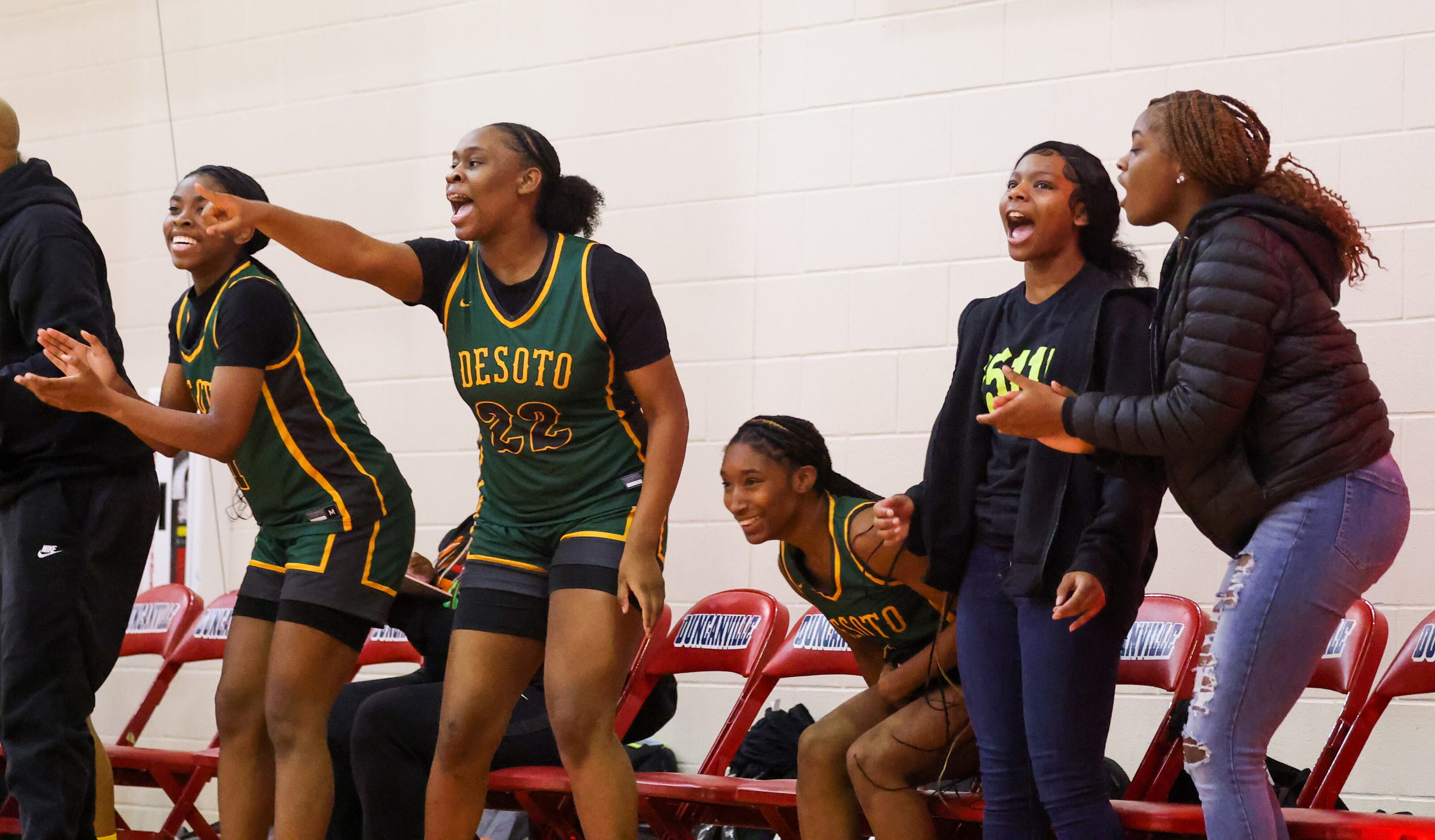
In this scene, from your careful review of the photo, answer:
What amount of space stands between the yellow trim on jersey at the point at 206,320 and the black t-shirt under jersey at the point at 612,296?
19.2 inches

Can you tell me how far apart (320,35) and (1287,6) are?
11.9ft

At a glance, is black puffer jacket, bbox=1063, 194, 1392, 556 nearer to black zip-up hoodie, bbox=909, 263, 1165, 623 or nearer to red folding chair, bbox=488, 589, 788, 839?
black zip-up hoodie, bbox=909, 263, 1165, 623

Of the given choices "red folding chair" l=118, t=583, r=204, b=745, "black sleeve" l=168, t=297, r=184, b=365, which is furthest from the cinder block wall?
"black sleeve" l=168, t=297, r=184, b=365

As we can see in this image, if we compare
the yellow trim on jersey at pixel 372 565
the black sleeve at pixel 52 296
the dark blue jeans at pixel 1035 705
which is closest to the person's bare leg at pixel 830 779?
the dark blue jeans at pixel 1035 705

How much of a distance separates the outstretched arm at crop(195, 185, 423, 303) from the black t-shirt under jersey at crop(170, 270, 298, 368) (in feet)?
0.68

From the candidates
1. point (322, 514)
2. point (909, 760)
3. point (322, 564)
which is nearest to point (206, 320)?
point (322, 514)

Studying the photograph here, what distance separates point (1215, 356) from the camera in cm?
233

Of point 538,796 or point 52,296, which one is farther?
point 538,796

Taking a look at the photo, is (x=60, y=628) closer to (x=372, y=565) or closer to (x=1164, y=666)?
(x=372, y=565)

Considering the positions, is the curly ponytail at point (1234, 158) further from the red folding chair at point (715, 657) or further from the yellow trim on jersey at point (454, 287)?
the red folding chair at point (715, 657)

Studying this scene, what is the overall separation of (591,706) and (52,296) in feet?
5.28

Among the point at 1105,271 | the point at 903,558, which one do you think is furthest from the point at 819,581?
the point at 1105,271

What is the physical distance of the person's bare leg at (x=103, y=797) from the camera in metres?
3.64

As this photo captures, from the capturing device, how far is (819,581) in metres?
3.33
